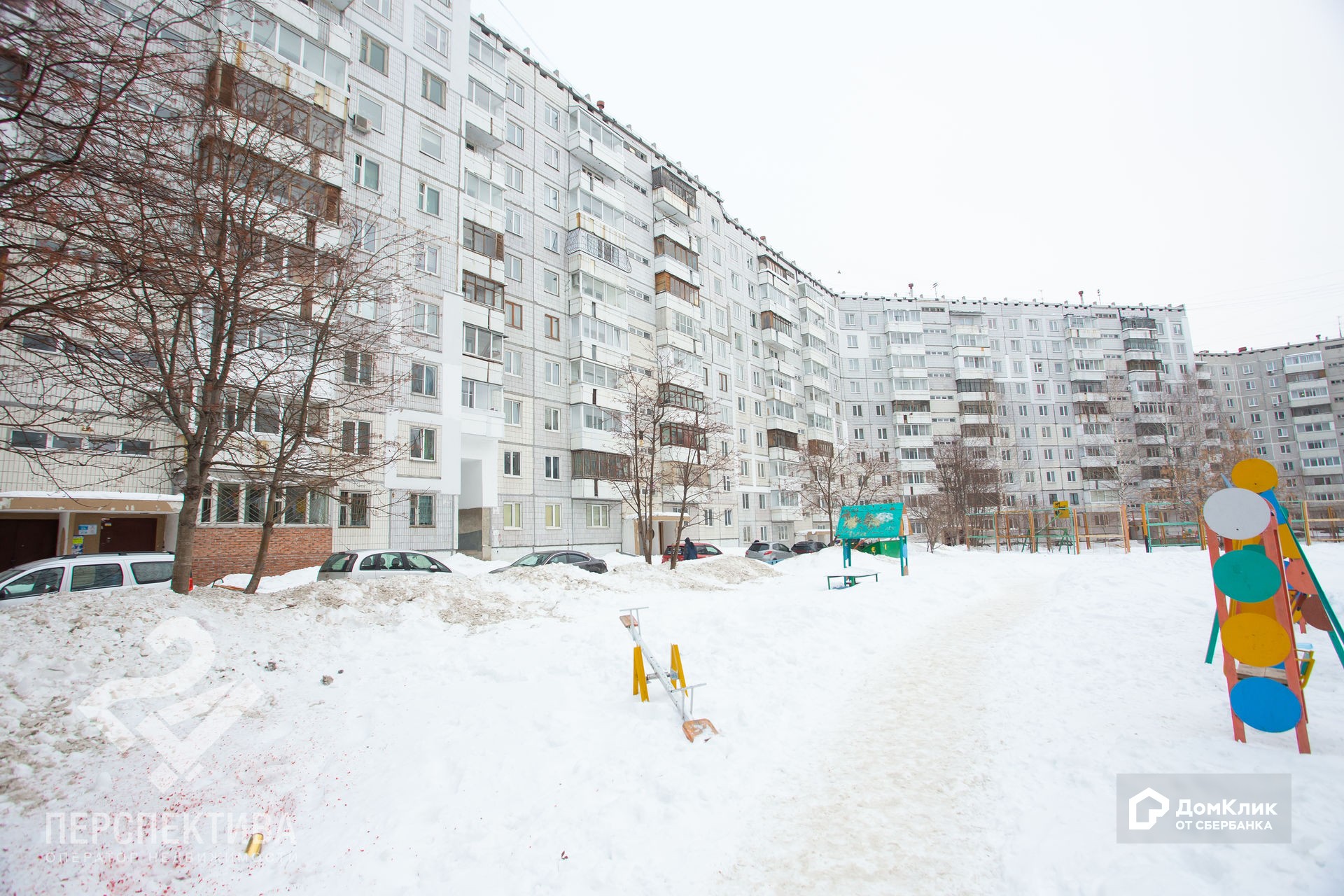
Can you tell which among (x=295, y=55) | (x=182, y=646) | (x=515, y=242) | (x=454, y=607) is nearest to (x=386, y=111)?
(x=295, y=55)

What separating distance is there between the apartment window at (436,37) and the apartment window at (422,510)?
21989mm

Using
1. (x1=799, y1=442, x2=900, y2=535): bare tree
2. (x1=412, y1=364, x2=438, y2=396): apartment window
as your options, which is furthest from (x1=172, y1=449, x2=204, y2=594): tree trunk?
(x1=799, y1=442, x2=900, y2=535): bare tree

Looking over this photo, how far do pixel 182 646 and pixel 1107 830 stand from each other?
945 centimetres

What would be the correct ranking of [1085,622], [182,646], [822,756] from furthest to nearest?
[1085,622] → [182,646] → [822,756]

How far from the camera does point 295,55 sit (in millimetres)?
26016

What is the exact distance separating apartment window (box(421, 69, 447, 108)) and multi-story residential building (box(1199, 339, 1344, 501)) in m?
90.9

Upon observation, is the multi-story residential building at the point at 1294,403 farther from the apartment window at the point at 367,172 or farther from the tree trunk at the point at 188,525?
the tree trunk at the point at 188,525

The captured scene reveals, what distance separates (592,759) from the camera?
6637 mm

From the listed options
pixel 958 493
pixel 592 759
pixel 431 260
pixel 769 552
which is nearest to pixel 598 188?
pixel 431 260

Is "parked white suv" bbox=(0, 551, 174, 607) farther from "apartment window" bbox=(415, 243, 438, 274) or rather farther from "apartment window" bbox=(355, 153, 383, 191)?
"apartment window" bbox=(355, 153, 383, 191)

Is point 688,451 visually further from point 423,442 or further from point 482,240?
point 482,240

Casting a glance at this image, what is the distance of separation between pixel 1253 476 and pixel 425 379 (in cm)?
2820

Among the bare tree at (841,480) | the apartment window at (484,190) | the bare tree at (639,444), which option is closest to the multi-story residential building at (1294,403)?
the bare tree at (841,480)

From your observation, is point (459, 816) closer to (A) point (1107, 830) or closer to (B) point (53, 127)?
(A) point (1107, 830)
